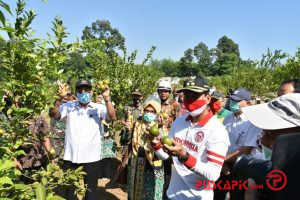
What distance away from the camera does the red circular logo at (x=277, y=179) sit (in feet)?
2.51

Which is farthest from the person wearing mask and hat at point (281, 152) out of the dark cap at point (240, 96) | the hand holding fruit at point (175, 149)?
the dark cap at point (240, 96)

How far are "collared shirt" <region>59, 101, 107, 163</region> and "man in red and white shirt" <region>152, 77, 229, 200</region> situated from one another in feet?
4.96

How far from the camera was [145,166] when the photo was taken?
4023 millimetres

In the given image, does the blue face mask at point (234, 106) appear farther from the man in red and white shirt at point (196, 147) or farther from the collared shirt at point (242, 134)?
the man in red and white shirt at point (196, 147)

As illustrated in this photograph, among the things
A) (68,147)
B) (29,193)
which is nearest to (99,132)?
(68,147)

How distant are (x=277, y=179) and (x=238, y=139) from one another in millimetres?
3058

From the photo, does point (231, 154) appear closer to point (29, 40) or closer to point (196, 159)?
point (196, 159)

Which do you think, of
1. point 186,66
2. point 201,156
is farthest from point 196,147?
point 186,66

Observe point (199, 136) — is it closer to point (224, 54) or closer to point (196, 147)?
point (196, 147)

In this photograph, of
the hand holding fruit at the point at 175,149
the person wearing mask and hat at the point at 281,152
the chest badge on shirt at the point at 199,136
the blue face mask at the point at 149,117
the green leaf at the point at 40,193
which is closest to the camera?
the person wearing mask and hat at the point at 281,152

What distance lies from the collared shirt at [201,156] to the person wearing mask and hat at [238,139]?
107cm

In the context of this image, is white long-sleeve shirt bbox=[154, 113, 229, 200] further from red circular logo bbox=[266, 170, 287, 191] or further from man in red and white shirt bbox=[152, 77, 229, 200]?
red circular logo bbox=[266, 170, 287, 191]

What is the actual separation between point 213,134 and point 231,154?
1.41 metres

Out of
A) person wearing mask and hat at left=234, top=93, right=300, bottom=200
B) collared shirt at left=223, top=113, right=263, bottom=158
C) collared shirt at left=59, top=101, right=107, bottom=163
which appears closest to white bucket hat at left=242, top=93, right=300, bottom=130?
person wearing mask and hat at left=234, top=93, right=300, bottom=200
